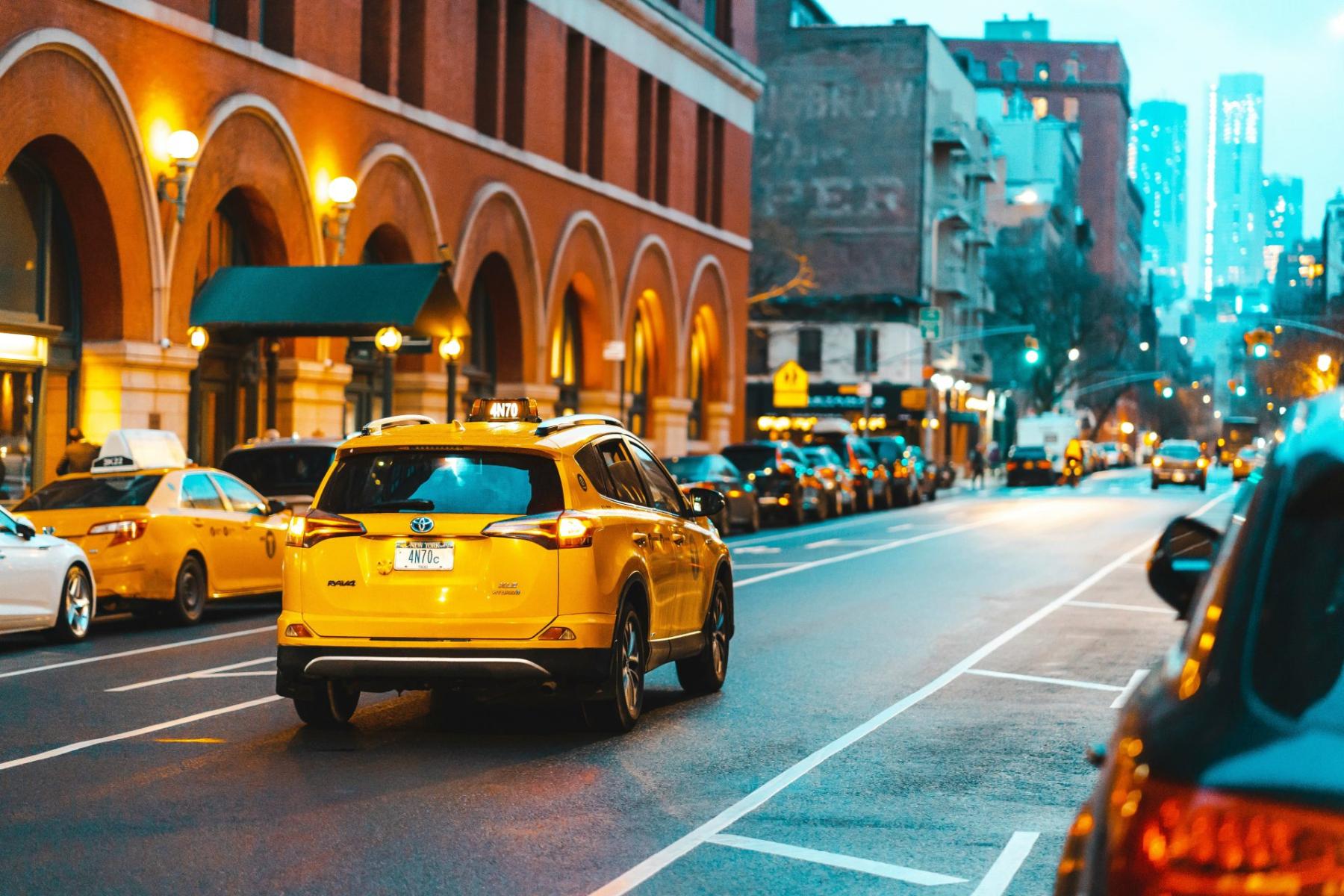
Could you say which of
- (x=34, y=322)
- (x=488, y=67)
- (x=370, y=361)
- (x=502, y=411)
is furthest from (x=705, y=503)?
(x=488, y=67)

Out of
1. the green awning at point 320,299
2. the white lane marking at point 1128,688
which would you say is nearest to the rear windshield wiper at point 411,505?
the white lane marking at point 1128,688

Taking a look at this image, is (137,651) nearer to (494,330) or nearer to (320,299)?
(320,299)

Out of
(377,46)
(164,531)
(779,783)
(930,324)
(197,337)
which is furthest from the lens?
(930,324)

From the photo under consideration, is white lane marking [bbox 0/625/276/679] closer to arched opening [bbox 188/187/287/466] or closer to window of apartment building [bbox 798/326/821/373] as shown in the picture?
arched opening [bbox 188/187/287/466]

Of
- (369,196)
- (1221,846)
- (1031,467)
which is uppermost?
(369,196)

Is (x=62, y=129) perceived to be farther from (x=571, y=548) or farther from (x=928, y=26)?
(x=928, y=26)

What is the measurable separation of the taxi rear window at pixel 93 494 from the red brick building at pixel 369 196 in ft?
27.1

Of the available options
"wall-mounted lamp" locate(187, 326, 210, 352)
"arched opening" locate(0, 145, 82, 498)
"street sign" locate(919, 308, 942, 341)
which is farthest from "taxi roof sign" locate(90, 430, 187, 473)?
"street sign" locate(919, 308, 942, 341)

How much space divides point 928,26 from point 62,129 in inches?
2653

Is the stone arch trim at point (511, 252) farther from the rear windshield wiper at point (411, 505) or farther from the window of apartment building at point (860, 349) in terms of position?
the window of apartment building at point (860, 349)

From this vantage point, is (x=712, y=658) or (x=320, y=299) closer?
(x=712, y=658)

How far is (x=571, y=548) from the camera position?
10742 millimetres

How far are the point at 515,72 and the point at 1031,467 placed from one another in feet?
→ 128

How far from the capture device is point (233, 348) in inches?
1329
